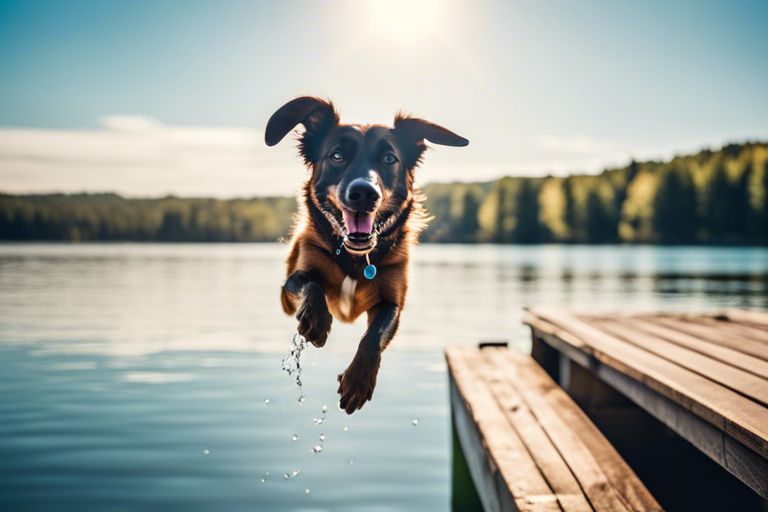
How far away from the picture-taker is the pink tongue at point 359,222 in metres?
2.99

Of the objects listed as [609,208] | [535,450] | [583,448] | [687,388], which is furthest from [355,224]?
[609,208]

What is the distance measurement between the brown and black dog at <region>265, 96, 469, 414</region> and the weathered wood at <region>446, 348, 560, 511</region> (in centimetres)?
189

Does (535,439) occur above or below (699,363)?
below

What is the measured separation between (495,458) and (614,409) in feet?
11.0

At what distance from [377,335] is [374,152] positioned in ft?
2.81

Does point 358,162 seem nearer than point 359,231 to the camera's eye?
No

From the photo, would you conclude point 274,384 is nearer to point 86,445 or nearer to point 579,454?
point 86,445

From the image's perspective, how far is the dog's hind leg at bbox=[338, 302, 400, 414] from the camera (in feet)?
10.5

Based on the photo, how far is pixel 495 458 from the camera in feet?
19.3

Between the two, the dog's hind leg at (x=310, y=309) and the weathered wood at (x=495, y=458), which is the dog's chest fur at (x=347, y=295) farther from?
the weathered wood at (x=495, y=458)

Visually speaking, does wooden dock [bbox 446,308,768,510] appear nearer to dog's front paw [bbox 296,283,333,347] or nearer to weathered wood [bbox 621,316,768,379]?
weathered wood [bbox 621,316,768,379]

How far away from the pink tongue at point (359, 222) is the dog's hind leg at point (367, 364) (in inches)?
25.5

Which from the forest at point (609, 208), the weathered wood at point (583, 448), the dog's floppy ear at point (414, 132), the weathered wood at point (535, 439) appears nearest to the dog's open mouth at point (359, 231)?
the dog's floppy ear at point (414, 132)

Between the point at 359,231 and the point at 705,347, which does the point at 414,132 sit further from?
the point at 705,347
